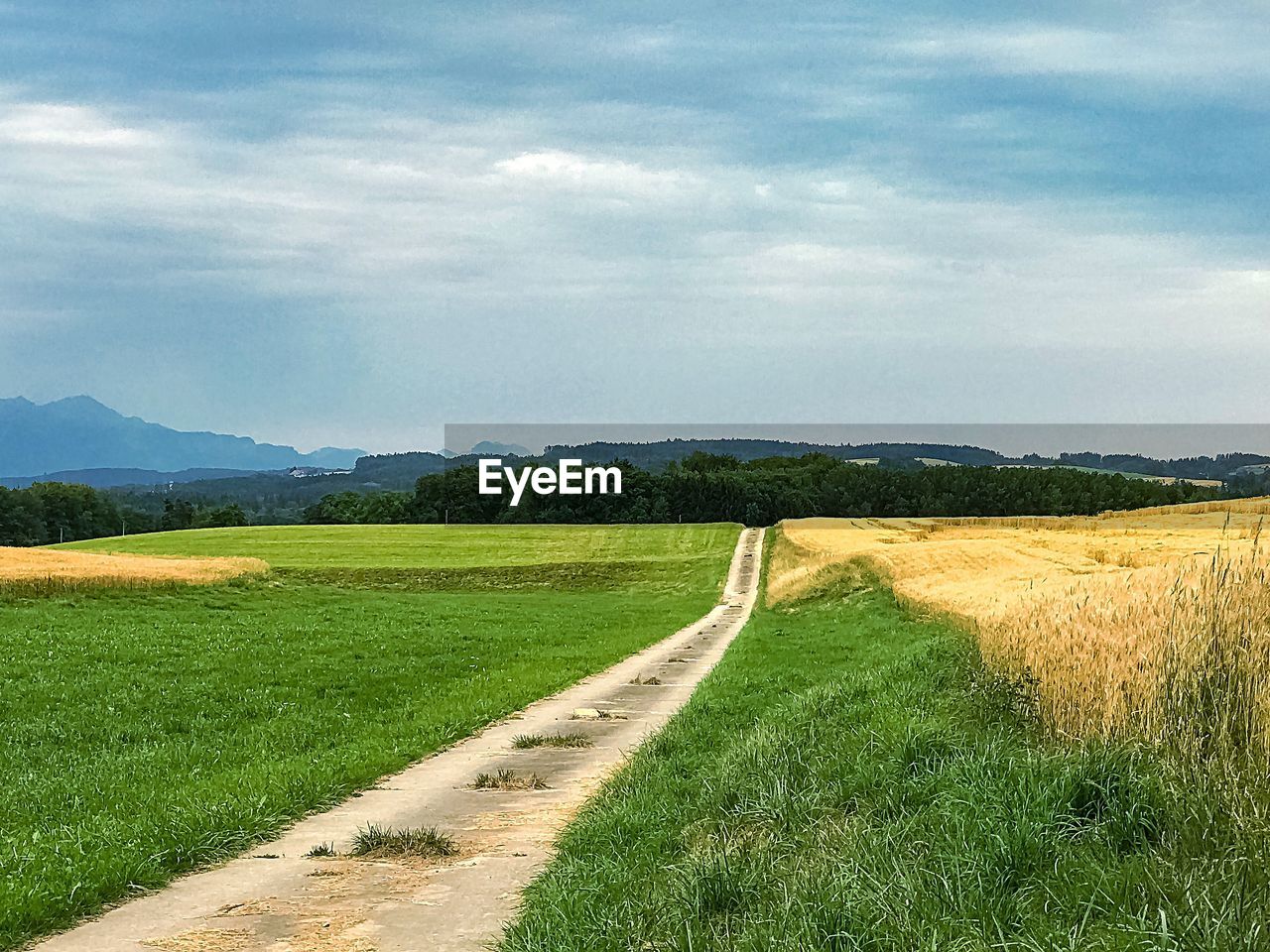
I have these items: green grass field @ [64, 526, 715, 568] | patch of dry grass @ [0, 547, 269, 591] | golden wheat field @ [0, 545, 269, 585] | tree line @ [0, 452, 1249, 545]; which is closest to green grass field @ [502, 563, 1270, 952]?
patch of dry grass @ [0, 547, 269, 591]

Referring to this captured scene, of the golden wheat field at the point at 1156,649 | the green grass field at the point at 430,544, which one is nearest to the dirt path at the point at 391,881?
the golden wheat field at the point at 1156,649

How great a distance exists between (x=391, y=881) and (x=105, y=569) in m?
43.2

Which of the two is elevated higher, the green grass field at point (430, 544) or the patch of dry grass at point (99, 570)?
the patch of dry grass at point (99, 570)

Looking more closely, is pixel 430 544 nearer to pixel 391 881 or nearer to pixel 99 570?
pixel 99 570

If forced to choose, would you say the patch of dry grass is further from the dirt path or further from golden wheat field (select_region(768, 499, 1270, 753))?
golden wheat field (select_region(768, 499, 1270, 753))

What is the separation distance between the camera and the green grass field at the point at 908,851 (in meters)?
5.66

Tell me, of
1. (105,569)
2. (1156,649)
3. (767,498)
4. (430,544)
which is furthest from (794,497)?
(1156,649)

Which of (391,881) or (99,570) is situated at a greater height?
(391,881)

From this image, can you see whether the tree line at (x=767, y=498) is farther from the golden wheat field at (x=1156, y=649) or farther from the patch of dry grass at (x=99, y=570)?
the golden wheat field at (x=1156, y=649)

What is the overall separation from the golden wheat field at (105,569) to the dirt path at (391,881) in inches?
1374

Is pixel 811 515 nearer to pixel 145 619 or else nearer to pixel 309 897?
pixel 145 619

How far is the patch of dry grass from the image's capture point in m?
43.4

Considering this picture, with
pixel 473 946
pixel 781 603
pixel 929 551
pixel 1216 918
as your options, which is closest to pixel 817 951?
pixel 1216 918

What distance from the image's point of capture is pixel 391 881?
28.0 feet
